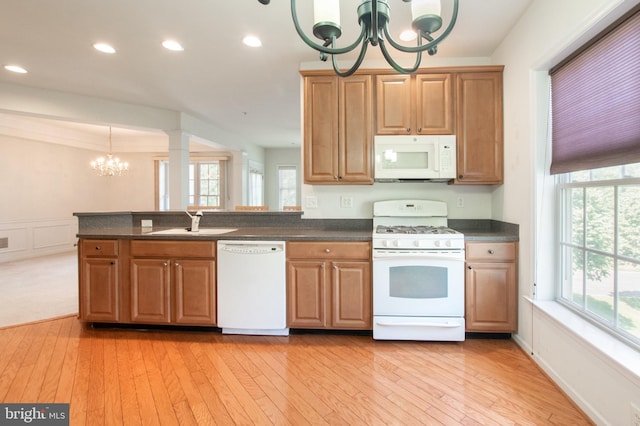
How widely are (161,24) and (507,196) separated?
123 inches

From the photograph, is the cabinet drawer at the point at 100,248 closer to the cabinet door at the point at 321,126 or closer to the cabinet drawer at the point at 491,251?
the cabinet door at the point at 321,126

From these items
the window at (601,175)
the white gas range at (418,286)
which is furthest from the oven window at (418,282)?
the window at (601,175)

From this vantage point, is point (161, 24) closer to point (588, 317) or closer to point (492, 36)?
point (492, 36)

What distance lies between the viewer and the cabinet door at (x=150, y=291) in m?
2.53

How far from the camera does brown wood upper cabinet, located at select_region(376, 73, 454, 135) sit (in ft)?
8.59

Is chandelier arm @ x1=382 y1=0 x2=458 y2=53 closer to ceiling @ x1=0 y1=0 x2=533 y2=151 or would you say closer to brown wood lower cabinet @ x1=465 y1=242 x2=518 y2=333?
ceiling @ x1=0 y1=0 x2=533 y2=151

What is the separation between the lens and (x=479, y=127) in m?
2.60

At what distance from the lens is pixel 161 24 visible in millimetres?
2320

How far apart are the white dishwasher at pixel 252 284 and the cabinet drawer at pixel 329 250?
0.35 feet

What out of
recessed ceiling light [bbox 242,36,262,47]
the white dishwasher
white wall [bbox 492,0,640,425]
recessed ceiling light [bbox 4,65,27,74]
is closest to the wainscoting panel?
recessed ceiling light [bbox 4,65,27,74]

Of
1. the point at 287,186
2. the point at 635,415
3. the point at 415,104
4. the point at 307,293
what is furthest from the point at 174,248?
the point at 287,186

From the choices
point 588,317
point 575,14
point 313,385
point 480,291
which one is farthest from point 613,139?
point 313,385

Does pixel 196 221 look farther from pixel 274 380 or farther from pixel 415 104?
pixel 415 104

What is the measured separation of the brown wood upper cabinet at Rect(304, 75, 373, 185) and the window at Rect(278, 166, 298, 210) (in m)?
5.52
